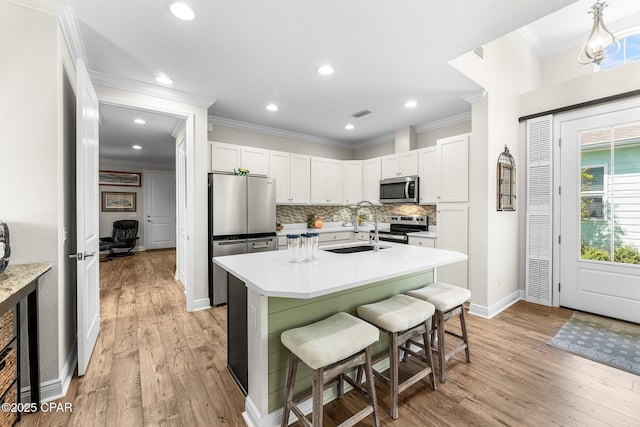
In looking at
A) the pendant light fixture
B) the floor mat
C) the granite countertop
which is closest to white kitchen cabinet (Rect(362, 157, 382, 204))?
the pendant light fixture

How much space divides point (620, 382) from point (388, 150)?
4.30 metres

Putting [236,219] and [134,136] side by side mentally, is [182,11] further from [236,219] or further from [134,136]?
[134,136]

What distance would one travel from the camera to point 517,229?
3.77m

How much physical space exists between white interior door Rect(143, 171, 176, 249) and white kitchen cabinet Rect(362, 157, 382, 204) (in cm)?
652

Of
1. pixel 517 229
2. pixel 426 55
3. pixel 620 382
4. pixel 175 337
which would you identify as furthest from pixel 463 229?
pixel 175 337

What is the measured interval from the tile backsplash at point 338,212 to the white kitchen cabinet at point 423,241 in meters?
0.64

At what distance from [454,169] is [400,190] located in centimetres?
99

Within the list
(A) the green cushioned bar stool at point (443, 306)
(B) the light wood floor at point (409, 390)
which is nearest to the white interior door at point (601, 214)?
(B) the light wood floor at point (409, 390)

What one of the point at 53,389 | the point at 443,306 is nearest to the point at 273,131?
the point at 443,306

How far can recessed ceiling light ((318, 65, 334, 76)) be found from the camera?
8.78ft

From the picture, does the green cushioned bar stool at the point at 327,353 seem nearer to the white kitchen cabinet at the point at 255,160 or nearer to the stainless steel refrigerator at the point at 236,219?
the stainless steel refrigerator at the point at 236,219

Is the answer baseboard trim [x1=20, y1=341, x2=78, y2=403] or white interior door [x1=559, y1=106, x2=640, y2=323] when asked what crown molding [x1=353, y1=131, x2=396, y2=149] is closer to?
white interior door [x1=559, y1=106, x2=640, y2=323]

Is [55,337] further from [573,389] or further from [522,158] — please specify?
[522,158]

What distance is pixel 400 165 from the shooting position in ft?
15.1
